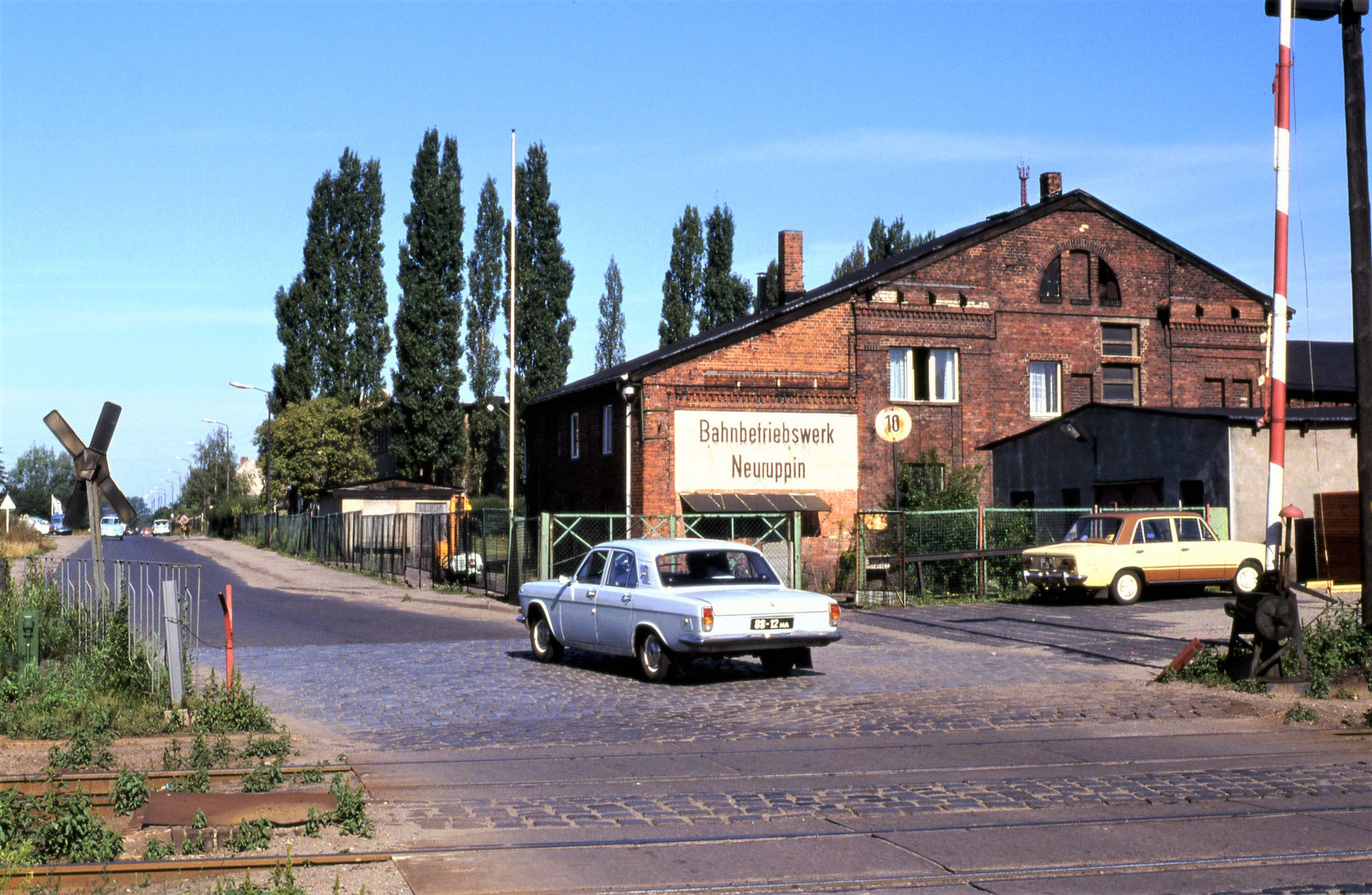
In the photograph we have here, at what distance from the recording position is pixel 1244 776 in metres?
9.11

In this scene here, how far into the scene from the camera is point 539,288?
57.1 meters

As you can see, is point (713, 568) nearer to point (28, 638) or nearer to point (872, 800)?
point (872, 800)

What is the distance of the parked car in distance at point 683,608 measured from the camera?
14023 millimetres

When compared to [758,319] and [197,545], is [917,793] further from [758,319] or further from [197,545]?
[197,545]

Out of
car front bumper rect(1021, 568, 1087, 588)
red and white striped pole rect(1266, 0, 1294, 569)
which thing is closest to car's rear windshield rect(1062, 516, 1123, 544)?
car front bumper rect(1021, 568, 1087, 588)

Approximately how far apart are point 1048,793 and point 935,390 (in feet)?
84.9

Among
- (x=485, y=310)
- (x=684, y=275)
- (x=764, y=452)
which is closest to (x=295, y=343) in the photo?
(x=485, y=310)

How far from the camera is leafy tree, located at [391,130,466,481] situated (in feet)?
184

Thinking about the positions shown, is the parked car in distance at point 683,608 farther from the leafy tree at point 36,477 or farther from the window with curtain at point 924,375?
the leafy tree at point 36,477

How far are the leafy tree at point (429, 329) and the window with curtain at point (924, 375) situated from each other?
27708 mm

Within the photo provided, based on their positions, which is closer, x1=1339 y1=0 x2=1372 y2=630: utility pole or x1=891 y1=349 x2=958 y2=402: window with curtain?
x1=1339 y1=0 x2=1372 y2=630: utility pole

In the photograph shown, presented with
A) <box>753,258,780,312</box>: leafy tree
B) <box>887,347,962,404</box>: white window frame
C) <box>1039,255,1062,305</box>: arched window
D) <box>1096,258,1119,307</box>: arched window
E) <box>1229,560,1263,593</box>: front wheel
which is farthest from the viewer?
<box>753,258,780,312</box>: leafy tree

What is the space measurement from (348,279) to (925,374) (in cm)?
3667

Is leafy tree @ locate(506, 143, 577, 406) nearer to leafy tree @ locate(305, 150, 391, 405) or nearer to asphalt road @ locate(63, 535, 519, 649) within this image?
leafy tree @ locate(305, 150, 391, 405)
